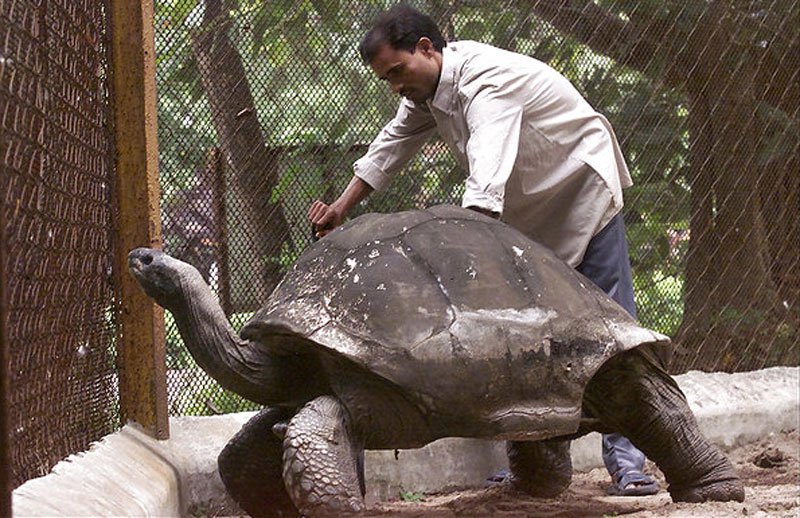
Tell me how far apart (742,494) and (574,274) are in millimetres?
1081

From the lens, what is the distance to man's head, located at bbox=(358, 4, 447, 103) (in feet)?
14.7

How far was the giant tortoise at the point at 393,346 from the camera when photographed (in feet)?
12.0

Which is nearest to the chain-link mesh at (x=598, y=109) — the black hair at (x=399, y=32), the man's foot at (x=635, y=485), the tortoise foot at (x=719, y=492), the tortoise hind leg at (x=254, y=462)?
the black hair at (x=399, y=32)

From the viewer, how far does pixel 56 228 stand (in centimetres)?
329

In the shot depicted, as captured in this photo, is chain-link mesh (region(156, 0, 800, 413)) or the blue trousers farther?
the blue trousers

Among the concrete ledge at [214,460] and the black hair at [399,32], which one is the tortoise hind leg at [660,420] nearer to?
the concrete ledge at [214,460]

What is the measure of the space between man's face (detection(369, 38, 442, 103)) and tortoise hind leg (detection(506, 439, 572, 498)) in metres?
1.53

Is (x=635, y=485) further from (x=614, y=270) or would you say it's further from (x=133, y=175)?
(x=133, y=175)

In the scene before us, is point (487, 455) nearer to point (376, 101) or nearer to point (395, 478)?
point (395, 478)

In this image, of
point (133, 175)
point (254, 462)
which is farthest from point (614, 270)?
point (133, 175)

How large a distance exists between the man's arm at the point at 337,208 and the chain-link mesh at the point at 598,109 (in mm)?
240

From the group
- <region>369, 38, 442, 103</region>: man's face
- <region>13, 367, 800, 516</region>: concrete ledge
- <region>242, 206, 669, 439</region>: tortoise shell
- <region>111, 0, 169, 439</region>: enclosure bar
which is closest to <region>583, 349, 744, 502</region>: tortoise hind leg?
<region>242, 206, 669, 439</region>: tortoise shell

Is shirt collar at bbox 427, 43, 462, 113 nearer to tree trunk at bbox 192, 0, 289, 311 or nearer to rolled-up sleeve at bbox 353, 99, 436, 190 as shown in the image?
rolled-up sleeve at bbox 353, 99, 436, 190

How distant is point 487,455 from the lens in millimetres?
5281
